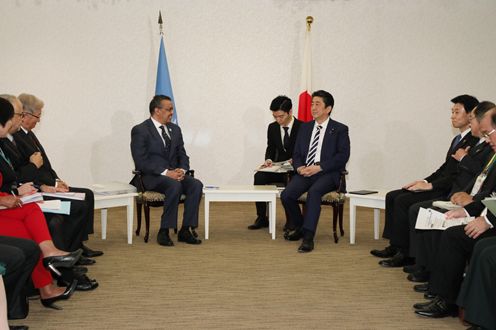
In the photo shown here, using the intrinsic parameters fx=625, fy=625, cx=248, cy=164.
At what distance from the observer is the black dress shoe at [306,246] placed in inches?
238

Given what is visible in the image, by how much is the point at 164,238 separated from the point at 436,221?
298 centimetres

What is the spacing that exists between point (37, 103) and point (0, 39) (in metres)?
3.76

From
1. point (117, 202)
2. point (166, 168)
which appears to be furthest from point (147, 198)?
point (166, 168)

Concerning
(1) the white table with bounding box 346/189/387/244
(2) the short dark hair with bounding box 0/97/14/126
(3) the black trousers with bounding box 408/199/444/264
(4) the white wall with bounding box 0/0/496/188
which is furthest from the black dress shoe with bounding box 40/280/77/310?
(4) the white wall with bounding box 0/0/496/188

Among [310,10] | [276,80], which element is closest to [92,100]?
[276,80]

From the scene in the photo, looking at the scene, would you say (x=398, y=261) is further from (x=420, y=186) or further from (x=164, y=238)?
(x=164, y=238)

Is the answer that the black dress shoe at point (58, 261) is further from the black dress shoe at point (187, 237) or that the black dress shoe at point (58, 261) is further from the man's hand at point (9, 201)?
the black dress shoe at point (187, 237)

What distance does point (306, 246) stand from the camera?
6.07 m

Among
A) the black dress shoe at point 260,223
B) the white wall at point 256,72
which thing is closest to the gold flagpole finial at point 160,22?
the white wall at point 256,72

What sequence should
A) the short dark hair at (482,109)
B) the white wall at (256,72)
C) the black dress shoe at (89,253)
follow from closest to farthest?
the short dark hair at (482,109), the black dress shoe at (89,253), the white wall at (256,72)

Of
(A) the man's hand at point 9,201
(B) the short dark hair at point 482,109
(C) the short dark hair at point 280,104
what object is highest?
(C) the short dark hair at point 280,104

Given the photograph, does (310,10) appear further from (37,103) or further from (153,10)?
(37,103)

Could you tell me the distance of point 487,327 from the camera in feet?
11.7

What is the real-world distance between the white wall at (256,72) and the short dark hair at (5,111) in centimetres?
458
